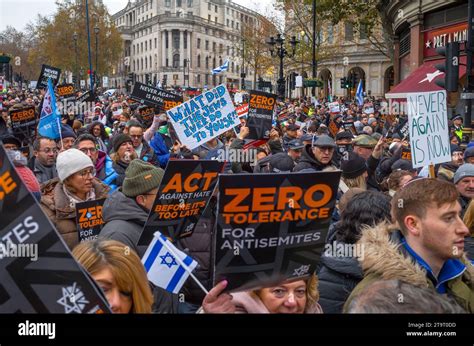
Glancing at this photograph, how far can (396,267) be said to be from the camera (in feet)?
8.86

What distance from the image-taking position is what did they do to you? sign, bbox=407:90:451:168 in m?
5.36

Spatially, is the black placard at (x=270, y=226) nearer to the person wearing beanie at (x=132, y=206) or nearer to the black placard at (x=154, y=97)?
the person wearing beanie at (x=132, y=206)

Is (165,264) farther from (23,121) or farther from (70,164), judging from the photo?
(23,121)

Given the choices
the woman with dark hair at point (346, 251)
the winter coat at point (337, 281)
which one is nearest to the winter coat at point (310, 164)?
the woman with dark hair at point (346, 251)

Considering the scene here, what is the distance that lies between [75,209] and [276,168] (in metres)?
3.00

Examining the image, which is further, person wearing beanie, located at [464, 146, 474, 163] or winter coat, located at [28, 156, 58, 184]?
person wearing beanie, located at [464, 146, 474, 163]

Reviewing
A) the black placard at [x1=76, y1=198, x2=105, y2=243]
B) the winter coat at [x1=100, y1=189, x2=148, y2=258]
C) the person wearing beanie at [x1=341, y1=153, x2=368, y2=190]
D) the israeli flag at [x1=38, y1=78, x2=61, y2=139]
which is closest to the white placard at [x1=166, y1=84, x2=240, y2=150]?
the israeli flag at [x1=38, y1=78, x2=61, y2=139]

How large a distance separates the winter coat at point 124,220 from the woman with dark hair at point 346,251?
3.88ft

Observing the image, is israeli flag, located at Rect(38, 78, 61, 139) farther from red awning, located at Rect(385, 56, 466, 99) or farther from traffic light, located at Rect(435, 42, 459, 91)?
red awning, located at Rect(385, 56, 466, 99)

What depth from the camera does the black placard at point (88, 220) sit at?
441 cm

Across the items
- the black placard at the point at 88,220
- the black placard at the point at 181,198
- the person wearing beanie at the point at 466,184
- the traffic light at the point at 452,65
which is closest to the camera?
the black placard at the point at 181,198

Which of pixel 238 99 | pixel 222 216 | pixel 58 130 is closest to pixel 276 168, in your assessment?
pixel 58 130

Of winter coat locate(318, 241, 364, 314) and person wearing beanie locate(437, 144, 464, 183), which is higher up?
person wearing beanie locate(437, 144, 464, 183)

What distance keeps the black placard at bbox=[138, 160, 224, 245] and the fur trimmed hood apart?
4.09ft
